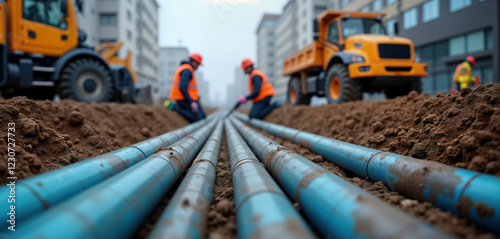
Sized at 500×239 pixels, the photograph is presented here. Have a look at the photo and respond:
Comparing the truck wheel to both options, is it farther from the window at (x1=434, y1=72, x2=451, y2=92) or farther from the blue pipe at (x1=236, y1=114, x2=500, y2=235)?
the window at (x1=434, y1=72, x2=451, y2=92)

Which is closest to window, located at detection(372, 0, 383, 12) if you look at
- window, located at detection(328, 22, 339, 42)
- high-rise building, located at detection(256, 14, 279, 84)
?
window, located at detection(328, 22, 339, 42)

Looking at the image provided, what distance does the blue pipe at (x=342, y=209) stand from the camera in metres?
1.11

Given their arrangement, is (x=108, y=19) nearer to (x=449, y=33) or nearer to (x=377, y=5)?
(x=377, y=5)

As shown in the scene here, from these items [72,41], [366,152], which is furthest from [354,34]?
[72,41]

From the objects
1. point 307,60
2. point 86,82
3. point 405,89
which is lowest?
point 405,89

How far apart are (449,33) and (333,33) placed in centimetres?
1537

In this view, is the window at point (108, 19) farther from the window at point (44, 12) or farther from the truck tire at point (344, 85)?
the truck tire at point (344, 85)

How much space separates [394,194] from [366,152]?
524 millimetres

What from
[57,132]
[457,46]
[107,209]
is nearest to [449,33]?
[457,46]

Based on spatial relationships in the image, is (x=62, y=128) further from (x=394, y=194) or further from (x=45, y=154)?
(x=394, y=194)

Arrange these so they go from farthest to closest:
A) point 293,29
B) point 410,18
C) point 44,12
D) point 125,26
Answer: point 293,29
point 125,26
point 410,18
point 44,12

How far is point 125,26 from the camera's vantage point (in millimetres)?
31547

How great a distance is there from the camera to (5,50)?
592cm

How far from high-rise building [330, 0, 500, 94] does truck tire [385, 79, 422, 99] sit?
32.3 ft
